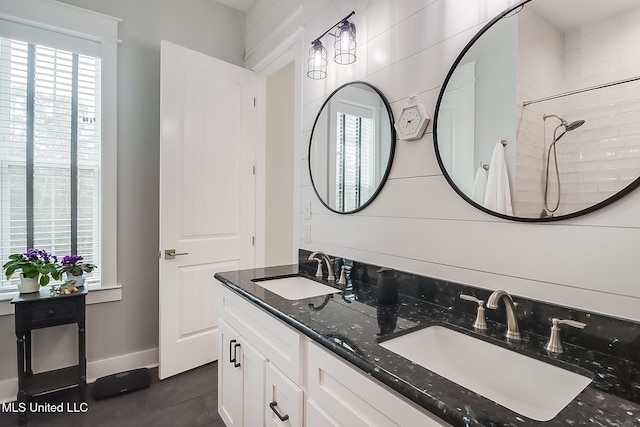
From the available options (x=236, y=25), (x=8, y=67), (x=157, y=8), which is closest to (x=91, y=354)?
(x=8, y=67)

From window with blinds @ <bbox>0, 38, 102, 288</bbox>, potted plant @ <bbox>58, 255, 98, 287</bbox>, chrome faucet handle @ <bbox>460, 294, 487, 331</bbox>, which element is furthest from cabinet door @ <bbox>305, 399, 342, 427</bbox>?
window with blinds @ <bbox>0, 38, 102, 288</bbox>

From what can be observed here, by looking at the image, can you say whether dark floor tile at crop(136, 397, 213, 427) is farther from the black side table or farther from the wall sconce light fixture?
the wall sconce light fixture

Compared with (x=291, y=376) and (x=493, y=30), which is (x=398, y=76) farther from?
(x=291, y=376)

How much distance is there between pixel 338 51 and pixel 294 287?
50.5 inches

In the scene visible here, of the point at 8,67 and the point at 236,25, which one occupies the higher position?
the point at 236,25

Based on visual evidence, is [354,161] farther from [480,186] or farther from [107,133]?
[107,133]

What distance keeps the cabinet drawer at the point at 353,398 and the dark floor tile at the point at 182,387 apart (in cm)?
148

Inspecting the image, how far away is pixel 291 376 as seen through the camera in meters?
1.09

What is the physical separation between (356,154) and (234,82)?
4.85ft

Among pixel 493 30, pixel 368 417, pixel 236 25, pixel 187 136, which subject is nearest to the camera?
pixel 368 417

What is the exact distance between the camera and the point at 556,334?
85 centimetres

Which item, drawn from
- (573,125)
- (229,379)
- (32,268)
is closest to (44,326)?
(32,268)

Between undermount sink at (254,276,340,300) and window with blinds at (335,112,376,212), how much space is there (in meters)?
0.43

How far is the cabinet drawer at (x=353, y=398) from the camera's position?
2.30 feet
